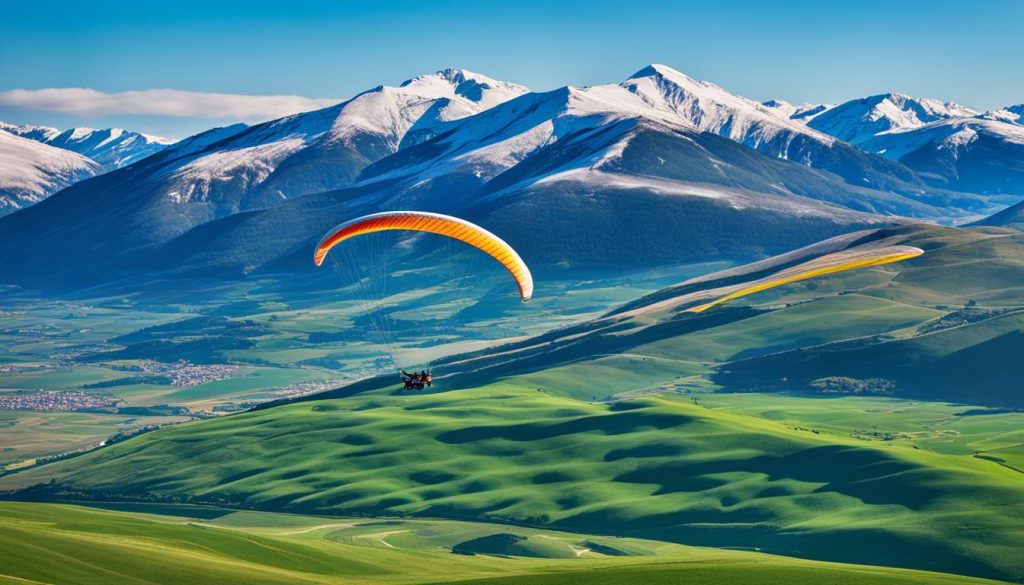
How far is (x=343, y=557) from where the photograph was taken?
11950cm

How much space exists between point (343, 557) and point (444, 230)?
1496 inches

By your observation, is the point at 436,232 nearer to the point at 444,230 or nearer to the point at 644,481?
the point at 444,230

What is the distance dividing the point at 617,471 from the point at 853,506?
110 feet

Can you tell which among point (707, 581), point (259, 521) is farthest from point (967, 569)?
point (259, 521)

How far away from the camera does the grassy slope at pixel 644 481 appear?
128m

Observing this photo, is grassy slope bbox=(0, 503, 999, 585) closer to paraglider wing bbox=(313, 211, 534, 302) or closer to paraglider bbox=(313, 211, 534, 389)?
paraglider bbox=(313, 211, 534, 389)

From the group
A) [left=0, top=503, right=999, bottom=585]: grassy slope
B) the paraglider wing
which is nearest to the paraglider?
the paraglider wing

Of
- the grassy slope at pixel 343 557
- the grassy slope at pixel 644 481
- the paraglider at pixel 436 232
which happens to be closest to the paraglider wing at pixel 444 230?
the paraglider at pixel 436 232

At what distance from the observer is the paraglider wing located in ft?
311

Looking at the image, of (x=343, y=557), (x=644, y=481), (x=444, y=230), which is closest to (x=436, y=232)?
(x=444, y=230)

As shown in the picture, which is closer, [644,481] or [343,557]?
[343,557]

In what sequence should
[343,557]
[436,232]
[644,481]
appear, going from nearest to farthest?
[436,232] < [343,557] < [644,481]

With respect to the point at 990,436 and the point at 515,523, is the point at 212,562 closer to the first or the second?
the point at 515,523

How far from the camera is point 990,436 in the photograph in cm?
17900
